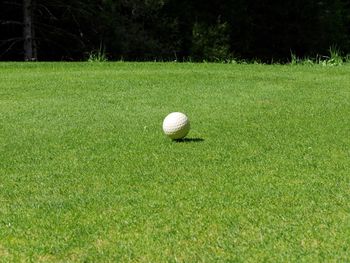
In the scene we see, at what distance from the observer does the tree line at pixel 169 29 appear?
91.1 feet

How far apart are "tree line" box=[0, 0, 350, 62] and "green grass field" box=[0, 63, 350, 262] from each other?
14905 mm

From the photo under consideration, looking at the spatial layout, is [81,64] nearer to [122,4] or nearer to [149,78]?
[149,78]

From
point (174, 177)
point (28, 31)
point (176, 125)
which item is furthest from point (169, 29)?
point (174, 177)

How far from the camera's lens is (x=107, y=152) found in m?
6.52

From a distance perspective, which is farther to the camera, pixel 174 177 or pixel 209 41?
pixel 209 41

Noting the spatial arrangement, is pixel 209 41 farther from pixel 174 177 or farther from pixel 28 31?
pixel 174 177

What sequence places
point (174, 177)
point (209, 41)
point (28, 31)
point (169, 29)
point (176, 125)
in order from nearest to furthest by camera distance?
point (174, 177) → point (176, 125) → point (28, 31) → point (209, 41) → point (169, 29)

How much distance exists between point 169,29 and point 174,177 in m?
26.5

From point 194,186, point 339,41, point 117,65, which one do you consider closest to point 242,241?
point 194,186

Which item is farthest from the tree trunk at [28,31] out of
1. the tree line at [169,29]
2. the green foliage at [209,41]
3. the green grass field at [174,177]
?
the green grass field at [174,177]

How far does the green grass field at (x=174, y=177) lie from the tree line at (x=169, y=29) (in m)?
14.9

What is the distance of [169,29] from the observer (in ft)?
103

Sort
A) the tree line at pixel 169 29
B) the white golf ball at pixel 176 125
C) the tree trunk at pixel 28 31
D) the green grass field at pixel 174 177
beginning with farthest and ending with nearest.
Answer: the tree line at pixel 169 29
the tree trunk at pixel 28 31
the white golf ball at pixel 176 125
the green grass field at pixel 174 177

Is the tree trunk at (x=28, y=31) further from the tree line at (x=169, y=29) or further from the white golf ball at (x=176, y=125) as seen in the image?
the white golf ball at (x=176, y=125)
